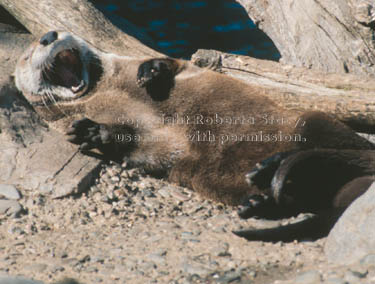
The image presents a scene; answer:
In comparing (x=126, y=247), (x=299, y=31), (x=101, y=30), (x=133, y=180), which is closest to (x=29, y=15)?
(x=101, y=30)

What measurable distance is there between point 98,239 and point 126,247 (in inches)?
8.1

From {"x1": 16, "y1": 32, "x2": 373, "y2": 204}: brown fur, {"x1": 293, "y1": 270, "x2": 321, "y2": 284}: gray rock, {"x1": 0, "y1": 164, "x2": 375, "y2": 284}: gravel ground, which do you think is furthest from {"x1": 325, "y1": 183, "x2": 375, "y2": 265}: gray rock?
{"x1": 16, "y1": 32, "x2": 373, "y2": 204}: brown fur

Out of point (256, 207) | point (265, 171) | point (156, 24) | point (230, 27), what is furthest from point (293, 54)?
point (156, 24)

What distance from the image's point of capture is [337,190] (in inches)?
124

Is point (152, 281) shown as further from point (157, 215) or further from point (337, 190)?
point (337, 190)

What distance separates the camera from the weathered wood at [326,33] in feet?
13.3

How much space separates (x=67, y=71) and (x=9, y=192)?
1.07 metres

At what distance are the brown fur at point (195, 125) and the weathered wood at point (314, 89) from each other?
0.53 ft

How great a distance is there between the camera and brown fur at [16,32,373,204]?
3480mm

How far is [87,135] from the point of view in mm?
3727

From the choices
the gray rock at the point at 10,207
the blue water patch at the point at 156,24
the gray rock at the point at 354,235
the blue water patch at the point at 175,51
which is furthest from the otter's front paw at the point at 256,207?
the blue water patch at the point at 156,24

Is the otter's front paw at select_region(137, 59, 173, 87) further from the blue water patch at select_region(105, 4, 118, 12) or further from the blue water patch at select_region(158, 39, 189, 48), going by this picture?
the blue water patch at select_region(105, 4, 118, 12)

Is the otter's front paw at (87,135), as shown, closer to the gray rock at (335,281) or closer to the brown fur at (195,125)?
the brown fur at (195,125)

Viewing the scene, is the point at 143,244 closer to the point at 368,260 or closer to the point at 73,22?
the point at 368,260
